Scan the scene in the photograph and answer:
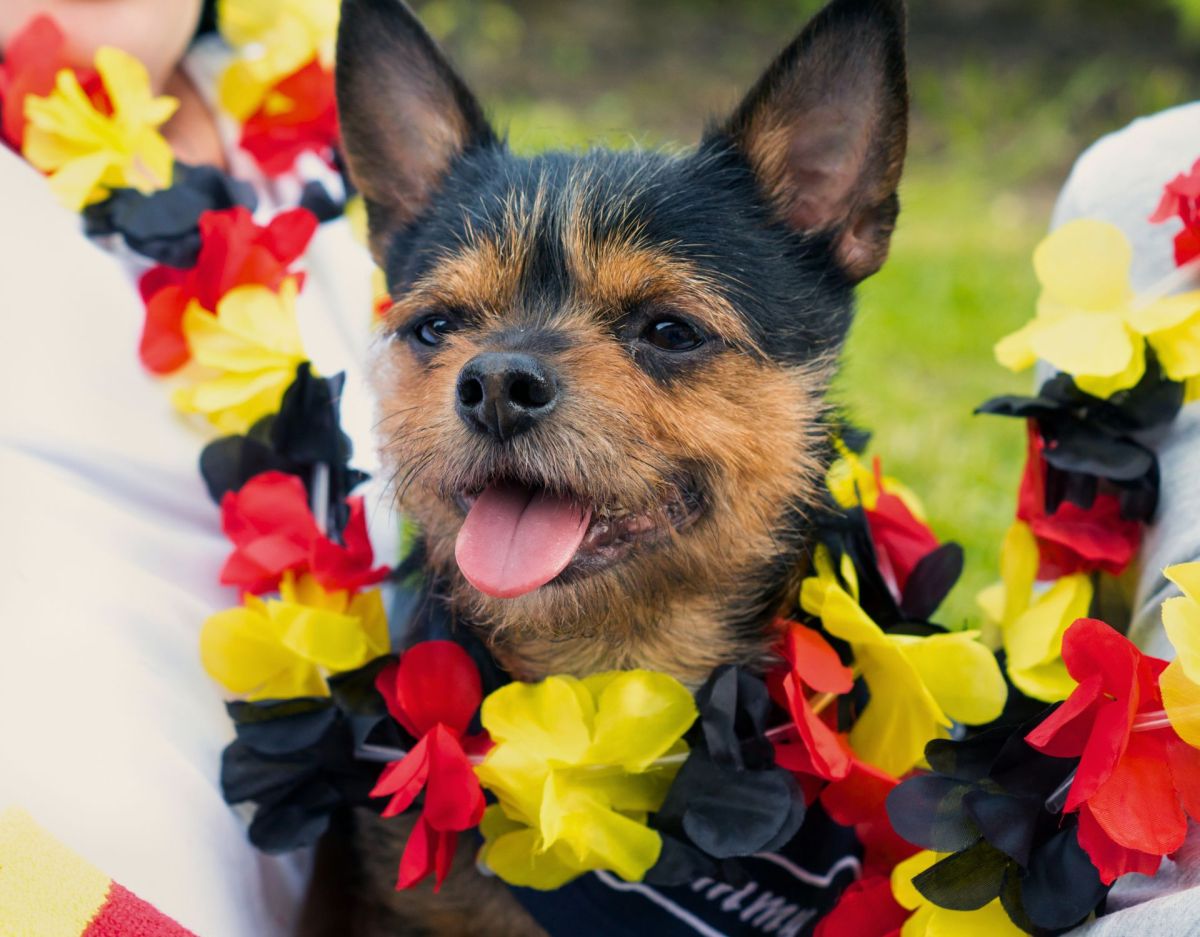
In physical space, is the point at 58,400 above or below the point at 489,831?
above

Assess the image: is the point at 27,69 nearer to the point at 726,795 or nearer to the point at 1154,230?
the point at 726,795

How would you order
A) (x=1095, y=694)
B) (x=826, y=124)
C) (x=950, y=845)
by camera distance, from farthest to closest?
(x=826, y=124) < (x=950, y=845) < (x=1095, y=694)

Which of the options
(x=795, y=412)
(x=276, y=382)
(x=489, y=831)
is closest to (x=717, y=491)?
(x=795, y=412)

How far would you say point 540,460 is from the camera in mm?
2000

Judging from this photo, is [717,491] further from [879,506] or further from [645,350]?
[879,506]

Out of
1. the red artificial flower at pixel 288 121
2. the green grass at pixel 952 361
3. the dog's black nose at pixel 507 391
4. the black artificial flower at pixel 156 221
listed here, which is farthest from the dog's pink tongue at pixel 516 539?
the red artificial flower at pixel 288 121

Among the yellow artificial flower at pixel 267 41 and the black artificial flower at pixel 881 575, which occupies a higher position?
the yellow artificial flower at pixel 267 41

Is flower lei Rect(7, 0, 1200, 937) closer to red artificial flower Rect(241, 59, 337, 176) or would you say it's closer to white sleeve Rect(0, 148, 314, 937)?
white sleeve Rect(0, 148, 314, 937)

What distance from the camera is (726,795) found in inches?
79.8

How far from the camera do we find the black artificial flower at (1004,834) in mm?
1680

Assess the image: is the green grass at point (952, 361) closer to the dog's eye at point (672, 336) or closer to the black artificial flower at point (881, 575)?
the black artificial flower at point (881, 575)

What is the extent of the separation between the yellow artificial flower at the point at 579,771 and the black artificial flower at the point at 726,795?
5cm

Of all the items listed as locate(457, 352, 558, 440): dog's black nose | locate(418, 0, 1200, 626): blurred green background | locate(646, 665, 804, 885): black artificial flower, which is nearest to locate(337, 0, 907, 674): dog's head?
locate(457, 352, 558, 440): dog's black nose

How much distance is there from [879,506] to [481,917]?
112 cm
